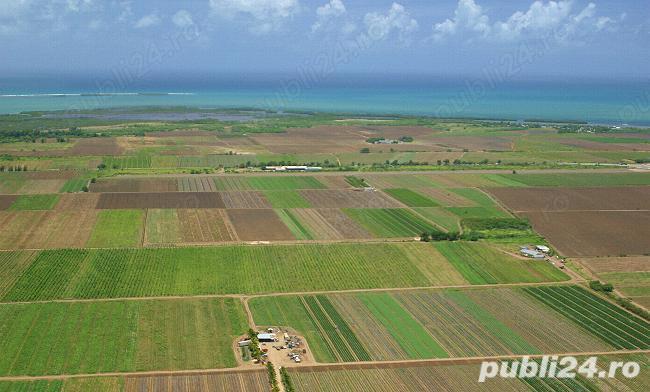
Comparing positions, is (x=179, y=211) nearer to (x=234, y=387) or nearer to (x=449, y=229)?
(x=449, y=229)

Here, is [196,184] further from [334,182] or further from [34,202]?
[34,202]

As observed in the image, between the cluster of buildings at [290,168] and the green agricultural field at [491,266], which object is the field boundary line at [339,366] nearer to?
the green agricultural field at [491,266]

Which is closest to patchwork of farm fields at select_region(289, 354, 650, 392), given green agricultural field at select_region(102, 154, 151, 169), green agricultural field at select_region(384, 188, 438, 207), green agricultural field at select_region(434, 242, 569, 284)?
green agricultural field at select_region(434, 242, 569, 284)

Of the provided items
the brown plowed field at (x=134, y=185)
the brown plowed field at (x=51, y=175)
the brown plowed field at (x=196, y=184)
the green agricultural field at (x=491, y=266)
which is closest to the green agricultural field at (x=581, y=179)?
the green agricultural field at (x=491, y=266)

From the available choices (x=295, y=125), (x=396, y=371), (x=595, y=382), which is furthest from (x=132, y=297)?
(x=295, y=125)

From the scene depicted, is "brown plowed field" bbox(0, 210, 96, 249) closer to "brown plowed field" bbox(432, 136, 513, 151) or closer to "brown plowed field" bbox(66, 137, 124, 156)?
"brown plowed field" bbox(66, 137, 124, 156)

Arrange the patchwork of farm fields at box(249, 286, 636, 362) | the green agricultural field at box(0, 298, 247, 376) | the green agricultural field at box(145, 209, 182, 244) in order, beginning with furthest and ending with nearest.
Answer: the green agricultural field at box(145, 209, 182, 244)
the patchwork of farm fields at box(249, 286, 636, 362)
the green agricultural field at box(0, 298, 247, 376)

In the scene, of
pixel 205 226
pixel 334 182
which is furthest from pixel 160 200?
pixel 334 182
